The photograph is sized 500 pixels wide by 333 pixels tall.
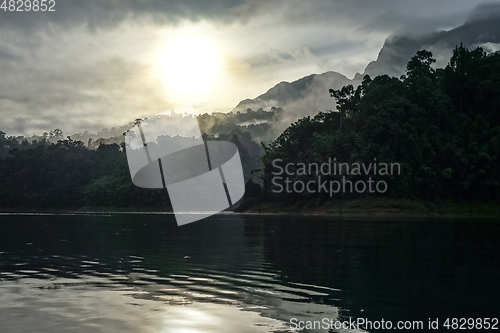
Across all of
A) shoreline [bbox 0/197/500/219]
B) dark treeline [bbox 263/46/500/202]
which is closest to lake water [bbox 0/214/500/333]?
shoreline [bbox 0/197/500/219]

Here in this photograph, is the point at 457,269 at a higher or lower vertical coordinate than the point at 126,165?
lower

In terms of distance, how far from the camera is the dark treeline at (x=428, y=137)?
11081 cm

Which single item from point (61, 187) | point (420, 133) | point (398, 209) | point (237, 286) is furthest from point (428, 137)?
point (61, 187)

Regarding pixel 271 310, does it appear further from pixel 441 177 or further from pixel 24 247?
pixel 441 177

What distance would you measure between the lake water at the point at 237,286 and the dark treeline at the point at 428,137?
77.8 meters

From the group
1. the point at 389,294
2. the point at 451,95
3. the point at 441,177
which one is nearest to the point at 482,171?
the point at 441,177

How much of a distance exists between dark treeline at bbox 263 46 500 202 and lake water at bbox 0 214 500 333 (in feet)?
255

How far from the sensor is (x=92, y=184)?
181250 millimetres

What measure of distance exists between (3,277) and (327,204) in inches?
3818

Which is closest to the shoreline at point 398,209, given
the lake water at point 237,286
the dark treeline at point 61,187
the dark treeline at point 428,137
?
the dark treeline at point 428,137

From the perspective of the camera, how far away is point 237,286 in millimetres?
20047

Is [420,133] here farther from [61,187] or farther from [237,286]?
[61,187]

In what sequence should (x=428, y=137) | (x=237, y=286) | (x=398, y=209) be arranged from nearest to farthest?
(x=237, y=286) < (x=398, y=209) < (x=428, y=137)

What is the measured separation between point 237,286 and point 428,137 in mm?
103094
